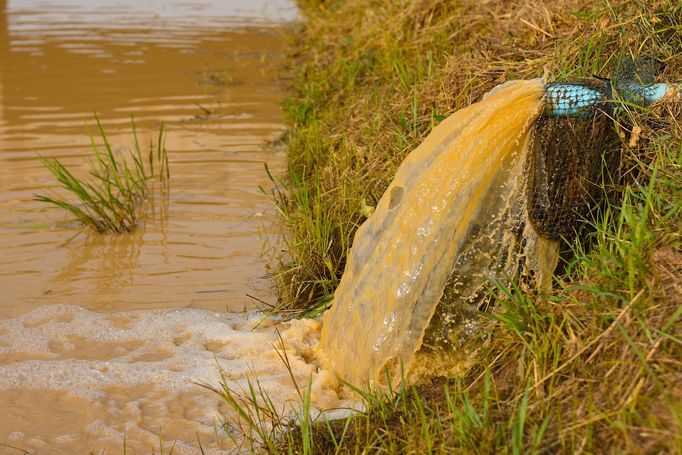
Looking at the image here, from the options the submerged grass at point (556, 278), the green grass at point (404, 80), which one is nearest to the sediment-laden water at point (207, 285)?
the submerged grass at point (556, 278)

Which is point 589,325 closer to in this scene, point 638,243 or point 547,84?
point 638,243

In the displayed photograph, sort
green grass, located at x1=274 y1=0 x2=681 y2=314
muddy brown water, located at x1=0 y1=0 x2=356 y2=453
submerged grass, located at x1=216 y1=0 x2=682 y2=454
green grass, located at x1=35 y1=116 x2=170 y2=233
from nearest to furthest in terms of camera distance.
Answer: submerged grass, located at x1=216 y1=0 x2=682 y2=454 → muddy brown water, located at x1=0 y1=0 x2=356 y2=453 → green grass, located at x1=274 y1=0 x2=681 y2=314 → green grass, located at x1=35 y1=116 x2=170 y2=233

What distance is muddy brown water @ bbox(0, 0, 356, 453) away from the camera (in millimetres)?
3742

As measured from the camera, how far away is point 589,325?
2.96m

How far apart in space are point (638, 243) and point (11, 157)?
5.20 metres

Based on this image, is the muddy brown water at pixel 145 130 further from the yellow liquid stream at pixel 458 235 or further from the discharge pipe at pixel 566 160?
the discharge pipe at pixel 566 160

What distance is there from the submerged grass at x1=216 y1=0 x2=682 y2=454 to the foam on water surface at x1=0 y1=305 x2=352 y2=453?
0.94ft

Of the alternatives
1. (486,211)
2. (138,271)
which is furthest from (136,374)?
(486,211)

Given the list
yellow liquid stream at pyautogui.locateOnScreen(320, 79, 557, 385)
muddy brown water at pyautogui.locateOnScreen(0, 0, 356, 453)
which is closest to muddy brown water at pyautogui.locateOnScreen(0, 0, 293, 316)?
muddy brown water at pyautogui.locateOnScreen(0, 0, 356, 453)

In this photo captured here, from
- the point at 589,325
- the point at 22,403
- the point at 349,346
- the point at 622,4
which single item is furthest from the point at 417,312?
the point at 622,4

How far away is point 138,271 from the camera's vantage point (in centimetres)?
510

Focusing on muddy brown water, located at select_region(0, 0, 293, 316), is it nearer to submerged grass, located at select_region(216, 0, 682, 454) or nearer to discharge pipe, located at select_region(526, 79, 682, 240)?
submerged grass, located at select_region(216, 0, 682, 454)

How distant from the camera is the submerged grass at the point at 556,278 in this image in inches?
107

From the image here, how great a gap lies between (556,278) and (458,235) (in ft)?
1.44
